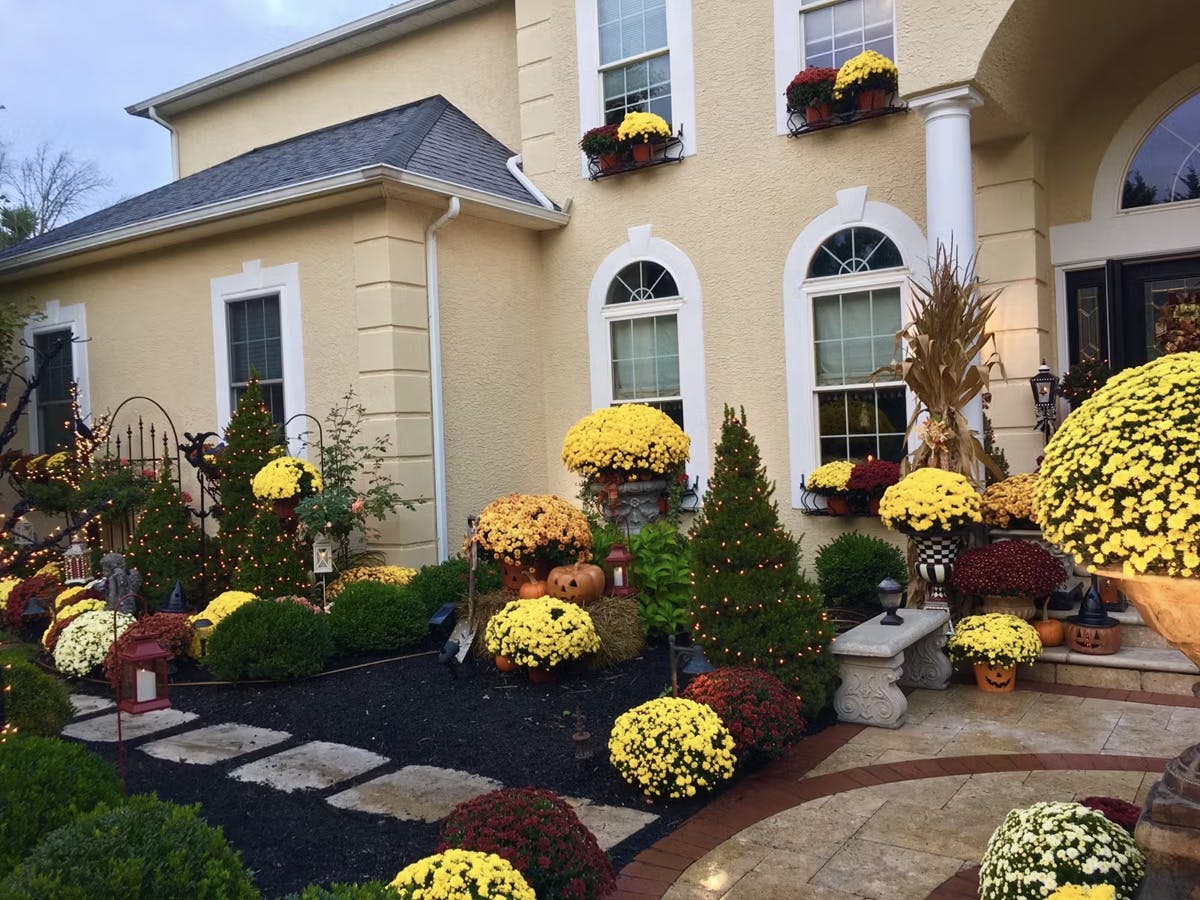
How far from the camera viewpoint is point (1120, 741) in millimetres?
4766

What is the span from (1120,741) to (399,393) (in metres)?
5.90

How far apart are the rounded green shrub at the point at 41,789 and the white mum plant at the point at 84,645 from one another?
372cm

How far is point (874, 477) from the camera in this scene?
7.54 m

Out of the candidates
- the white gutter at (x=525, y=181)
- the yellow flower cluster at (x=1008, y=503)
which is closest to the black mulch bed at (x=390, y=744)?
the yellow flower cluster at (x=1008, y=503)

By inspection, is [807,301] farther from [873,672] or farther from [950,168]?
[873,672]

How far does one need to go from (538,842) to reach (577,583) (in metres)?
3.65

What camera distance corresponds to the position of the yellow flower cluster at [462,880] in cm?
260

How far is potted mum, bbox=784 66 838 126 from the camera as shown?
25.4 feet

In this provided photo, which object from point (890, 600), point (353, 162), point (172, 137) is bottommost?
point (890, 600)

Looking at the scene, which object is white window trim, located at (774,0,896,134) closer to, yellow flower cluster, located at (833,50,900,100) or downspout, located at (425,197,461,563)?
yellow flower cluster, located at (833,50,900,100)

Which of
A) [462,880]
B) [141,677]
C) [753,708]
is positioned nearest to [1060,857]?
[462,880]

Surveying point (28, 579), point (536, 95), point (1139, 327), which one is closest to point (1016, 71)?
point (1139, 327)

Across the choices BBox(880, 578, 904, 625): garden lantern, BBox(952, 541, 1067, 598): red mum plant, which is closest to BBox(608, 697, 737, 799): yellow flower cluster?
BBox(880, 578, 904, 625): garden lantern

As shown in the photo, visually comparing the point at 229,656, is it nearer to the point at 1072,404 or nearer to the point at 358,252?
the point at 358,252
